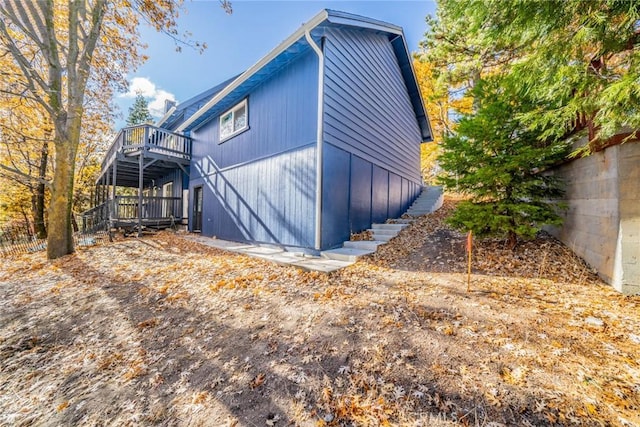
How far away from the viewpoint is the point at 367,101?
8023 mm

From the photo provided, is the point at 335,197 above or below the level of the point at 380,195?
below

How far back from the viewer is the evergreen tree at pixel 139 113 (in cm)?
3225

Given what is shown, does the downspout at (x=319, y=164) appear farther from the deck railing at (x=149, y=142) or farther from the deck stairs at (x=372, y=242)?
the deck railing at (x=149, y=142)

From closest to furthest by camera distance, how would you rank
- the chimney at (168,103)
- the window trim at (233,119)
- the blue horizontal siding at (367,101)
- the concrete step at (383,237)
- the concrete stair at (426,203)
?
the blue horizontal siding at (367,101), the concrete step at (383,237), the window trim at (233,119), the concrete stair at (426,203), the chimney at (168,103)

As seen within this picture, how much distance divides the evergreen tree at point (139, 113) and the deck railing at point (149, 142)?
1005 inches

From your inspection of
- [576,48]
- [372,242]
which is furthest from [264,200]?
[576,48]

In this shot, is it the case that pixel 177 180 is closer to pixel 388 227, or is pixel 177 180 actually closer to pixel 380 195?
pixel 380 195

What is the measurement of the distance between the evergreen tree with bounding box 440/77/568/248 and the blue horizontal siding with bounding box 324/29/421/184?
9.29ft

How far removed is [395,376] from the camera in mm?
2078

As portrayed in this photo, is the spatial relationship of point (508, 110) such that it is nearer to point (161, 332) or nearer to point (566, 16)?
point (566, 16)

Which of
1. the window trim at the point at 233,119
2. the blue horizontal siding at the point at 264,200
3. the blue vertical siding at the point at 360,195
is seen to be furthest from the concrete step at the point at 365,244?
the window trim at the point at 233,119

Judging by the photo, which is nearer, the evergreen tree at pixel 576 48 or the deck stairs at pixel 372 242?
the evergreen tree at pixel 576 48

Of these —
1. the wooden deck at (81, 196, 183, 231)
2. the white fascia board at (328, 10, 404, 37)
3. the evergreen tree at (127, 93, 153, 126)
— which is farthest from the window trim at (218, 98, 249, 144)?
the evergreen tree at (127, 93, 153, 126)

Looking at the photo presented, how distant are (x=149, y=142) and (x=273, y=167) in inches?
288
